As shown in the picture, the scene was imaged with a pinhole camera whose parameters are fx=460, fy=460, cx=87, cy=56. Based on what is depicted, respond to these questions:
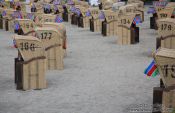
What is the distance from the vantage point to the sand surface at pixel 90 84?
9.93m

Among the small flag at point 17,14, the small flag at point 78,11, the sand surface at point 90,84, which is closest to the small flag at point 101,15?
the sand surface at point 90,84

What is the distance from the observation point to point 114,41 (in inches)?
815

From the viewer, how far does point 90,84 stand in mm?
12047

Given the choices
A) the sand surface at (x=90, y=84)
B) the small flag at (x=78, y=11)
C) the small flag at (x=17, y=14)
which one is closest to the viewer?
the sand surface at (x=90, y=84)

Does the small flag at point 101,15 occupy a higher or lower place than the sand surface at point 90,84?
higher

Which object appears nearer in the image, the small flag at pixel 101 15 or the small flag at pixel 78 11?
the small flag at pixel 101 15

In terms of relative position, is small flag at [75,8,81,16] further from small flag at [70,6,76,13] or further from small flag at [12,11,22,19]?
small flag at [12,11,22,19]

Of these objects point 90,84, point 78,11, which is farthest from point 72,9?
point 90,84

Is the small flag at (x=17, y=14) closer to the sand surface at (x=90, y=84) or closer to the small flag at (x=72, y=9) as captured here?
the sand surface at (x=90, y=84)

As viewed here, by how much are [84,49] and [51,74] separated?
5.20 m

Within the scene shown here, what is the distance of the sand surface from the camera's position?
993cm

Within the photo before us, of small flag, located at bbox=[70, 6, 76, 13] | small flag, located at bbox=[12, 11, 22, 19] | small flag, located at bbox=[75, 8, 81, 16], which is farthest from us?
small flag, located at bbox=[70, 6, 76, 13]

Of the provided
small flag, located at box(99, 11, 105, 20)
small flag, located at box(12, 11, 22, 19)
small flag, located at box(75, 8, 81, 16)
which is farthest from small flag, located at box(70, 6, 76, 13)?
small flag, located at box(99, 11, 105, 20)

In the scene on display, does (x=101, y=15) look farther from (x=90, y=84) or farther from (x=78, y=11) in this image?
(x=90, y=84)
